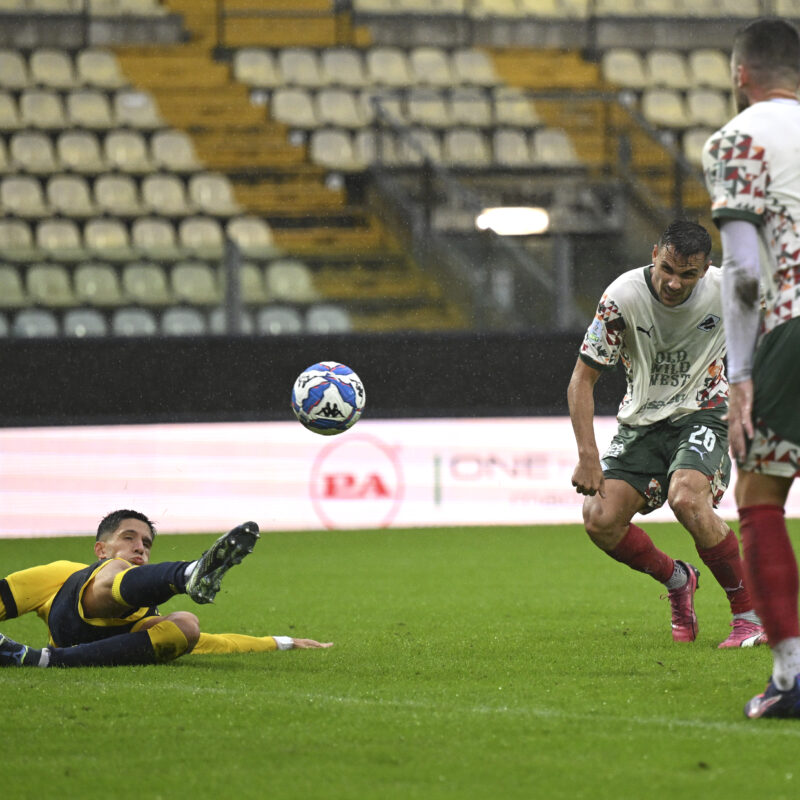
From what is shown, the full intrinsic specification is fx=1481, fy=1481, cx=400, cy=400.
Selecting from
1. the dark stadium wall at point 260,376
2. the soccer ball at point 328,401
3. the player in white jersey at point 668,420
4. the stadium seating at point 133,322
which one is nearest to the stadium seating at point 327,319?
the dark stadium wall at point 260,376

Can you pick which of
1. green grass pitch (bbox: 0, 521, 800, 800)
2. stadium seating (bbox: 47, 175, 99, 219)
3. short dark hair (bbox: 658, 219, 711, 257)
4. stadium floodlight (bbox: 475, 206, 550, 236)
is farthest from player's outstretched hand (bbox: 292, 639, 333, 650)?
stadium seating (bbox: 47, 175, 99, 219)

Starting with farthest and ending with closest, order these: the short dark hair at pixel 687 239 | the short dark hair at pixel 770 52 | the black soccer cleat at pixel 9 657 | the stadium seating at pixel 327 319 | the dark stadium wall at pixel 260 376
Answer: the stadium seating at pixel 327 319
the dark stadium wall at pixel 260 376
the short dark hair at pixel 687 239
the black soccer cleat at pixel 9 657
the short dark hair at pixel 770 52

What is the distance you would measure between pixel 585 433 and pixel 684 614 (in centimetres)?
99

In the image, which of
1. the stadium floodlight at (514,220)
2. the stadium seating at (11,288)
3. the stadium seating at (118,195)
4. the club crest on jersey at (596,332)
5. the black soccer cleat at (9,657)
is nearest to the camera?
the black soccer cleat at (9,657)

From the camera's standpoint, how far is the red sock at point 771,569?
4.18 metres

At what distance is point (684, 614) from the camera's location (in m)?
6.31

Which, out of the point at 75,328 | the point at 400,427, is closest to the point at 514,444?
the point at 400,427

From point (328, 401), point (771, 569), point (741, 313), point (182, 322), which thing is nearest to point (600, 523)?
point (328, 401)

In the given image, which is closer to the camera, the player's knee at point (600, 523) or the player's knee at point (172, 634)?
the player's knee at point (172, 634)

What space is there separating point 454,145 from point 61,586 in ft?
31.0

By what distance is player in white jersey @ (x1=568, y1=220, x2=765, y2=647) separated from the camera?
19.9 ft

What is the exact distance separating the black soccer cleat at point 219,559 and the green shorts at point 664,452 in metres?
2.00

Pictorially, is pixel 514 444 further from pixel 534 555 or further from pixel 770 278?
pixel 770 278

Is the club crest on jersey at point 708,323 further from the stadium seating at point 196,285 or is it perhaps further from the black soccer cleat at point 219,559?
the stadium seating at point 196,285
